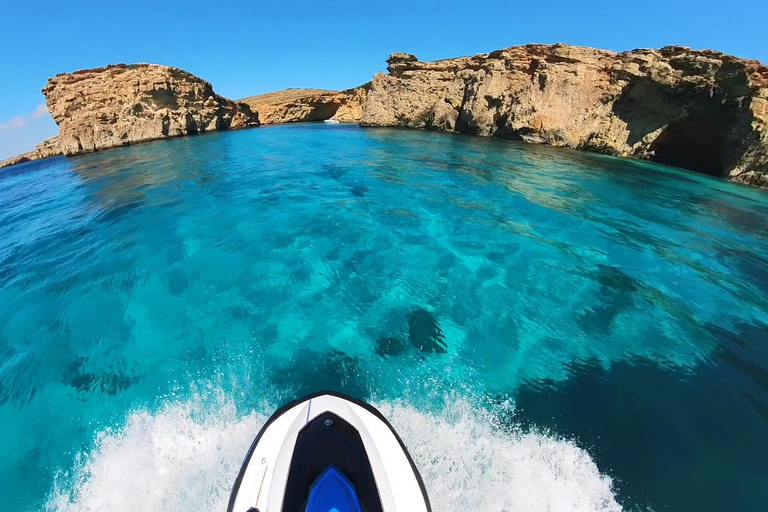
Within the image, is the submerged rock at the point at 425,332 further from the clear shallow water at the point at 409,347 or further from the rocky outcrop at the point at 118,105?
the rocky outcrop at the point at 118,105

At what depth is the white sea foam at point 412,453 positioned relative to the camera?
10.7 ft

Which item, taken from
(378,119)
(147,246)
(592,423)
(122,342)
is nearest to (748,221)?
(592,423)

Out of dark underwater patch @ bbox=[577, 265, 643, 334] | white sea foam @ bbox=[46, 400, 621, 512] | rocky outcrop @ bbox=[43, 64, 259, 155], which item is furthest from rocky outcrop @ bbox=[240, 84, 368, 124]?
white sea foam @ bbox=[46, 400, 621, 512]

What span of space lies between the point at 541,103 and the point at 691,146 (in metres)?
10.5

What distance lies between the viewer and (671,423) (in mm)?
3996

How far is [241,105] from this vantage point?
50594mm

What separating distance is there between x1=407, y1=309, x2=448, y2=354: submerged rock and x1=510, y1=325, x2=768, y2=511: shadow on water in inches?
51.9

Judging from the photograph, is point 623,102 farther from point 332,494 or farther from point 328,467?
point 332,494

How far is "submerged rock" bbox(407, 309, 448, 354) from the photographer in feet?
16.5

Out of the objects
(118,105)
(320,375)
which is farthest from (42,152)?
(320,375)

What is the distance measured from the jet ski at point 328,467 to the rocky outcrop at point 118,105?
1625 inches

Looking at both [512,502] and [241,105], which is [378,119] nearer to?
[241,105]

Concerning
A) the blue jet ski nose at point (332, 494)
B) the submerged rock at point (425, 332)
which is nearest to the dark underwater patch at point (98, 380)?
the blue jet ski nose at point (332, 494)

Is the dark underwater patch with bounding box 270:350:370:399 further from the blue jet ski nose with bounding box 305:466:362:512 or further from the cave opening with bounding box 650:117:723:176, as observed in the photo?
the cave opening with bounding box 650:117:723:176
